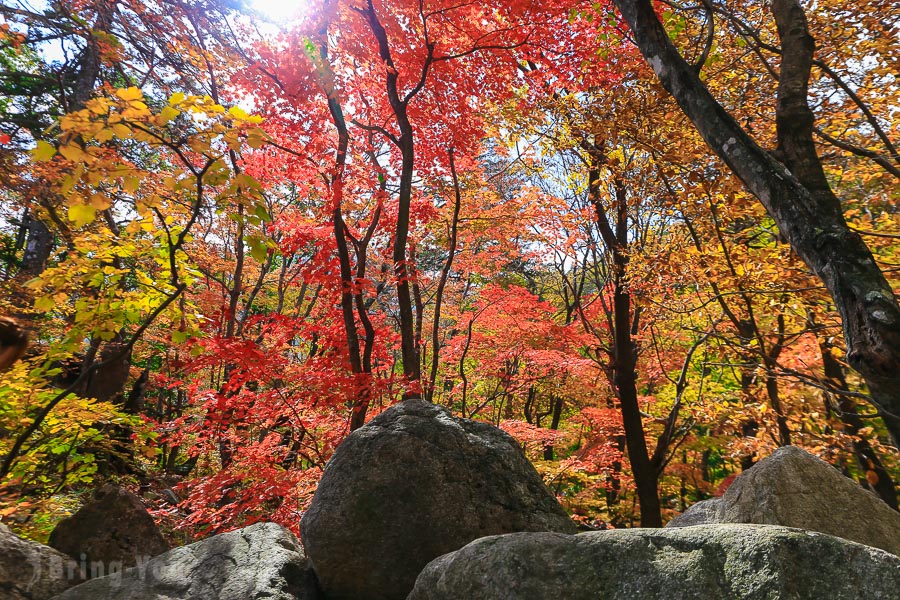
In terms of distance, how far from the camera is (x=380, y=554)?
141 inches

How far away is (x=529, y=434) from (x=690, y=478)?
5.39m

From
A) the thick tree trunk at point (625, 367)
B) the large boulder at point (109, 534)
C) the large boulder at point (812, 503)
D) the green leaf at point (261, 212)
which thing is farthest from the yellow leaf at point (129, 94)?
the thick tree trunk at point (625, 367)

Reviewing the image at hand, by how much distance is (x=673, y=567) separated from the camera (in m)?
1.92

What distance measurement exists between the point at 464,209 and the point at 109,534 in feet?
30.4

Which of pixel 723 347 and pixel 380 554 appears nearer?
pixel 380 554

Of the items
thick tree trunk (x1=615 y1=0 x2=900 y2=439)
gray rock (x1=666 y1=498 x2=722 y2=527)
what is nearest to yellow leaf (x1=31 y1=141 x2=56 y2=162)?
thick tree trunk (x1=615 y1=0 x2=900 y2=439)

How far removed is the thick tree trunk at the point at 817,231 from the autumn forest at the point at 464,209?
1cm

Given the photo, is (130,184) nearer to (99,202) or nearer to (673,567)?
(99,202)

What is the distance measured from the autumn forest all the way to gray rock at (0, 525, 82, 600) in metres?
0.90

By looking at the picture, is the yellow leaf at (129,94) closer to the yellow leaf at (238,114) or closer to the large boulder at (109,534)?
the yellow leaf at (238,114)

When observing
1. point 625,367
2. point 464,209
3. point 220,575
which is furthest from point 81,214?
point 464,209

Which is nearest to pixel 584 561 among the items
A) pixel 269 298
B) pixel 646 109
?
pixel 646 109

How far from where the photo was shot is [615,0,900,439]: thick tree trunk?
6.19 feet

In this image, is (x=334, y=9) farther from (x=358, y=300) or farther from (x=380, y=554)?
(x=380, y=554)
